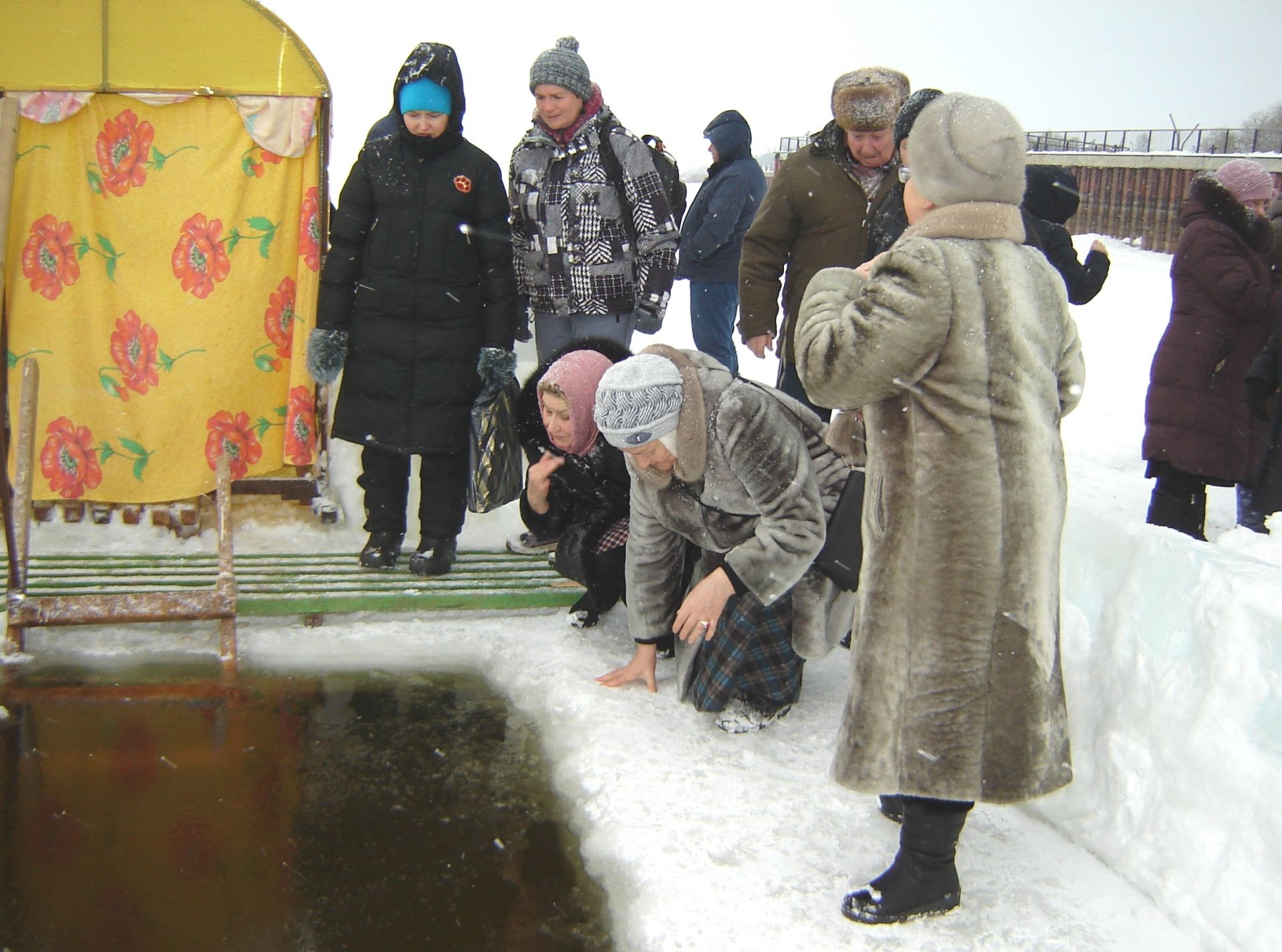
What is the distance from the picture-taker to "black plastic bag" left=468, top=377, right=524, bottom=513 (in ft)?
13.4

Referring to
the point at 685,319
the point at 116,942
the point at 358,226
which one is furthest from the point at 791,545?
the point at 685,319

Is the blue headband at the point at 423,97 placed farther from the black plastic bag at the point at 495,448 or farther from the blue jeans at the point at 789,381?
the blue jeans at the point at 789,381

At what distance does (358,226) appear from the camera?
158 inches

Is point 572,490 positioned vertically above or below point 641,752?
above

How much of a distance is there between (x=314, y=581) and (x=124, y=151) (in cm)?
184

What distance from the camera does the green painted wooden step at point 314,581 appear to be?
12.7 ft

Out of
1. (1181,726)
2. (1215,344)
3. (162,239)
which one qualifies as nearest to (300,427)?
(162,239)

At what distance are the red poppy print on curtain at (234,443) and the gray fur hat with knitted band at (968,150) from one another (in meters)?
3.29

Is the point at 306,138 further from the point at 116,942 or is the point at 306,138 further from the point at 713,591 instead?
the point at 116,942

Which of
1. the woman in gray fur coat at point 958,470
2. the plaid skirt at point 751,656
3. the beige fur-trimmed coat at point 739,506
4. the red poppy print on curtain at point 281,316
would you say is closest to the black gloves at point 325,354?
the red poppy print on curtain at point 281,316

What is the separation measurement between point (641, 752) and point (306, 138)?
278 centimetres

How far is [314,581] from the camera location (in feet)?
13.3

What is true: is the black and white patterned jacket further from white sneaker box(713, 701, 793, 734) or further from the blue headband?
white sneaker box(713, 701, 793, 734)

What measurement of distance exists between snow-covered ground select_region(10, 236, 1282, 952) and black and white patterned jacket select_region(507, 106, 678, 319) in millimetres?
1372
